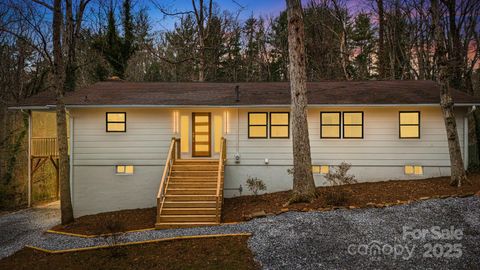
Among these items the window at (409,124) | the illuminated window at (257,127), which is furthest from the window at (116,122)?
the window at (409,124)

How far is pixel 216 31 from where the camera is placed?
2609 cm

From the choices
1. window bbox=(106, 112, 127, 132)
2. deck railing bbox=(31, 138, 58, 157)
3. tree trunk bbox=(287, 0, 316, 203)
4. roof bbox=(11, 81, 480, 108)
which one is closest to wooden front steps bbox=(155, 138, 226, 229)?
roof bbox=(11, 81, 480, 108)

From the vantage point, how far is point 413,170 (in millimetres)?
12656

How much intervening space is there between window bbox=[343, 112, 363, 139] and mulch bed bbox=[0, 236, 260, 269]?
734cm

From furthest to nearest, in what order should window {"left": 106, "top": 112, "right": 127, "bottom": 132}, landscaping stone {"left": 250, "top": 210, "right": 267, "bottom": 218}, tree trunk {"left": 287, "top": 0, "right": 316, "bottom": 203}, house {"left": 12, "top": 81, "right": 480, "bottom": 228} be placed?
1. window {"left": 106, "top": 112, "right": 127, "bottom": 132}
2. house {"left": 12, "top": 81, "right": 480, "bottom": 228}
3. tree trunk {"left": 287, "top": 0, "right": 316, "bottom": 203}
4. landscaping stone {"left": 250, "top": 210, "right": 267, "bottom": 218}

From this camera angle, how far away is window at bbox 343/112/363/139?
42.1 feet

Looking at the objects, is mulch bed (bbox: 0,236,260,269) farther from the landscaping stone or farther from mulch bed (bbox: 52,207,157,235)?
mulch bed (bbox: 52,207,157,235)

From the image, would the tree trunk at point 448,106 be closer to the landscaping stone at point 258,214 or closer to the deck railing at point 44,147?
the landscaping stone at point 258,214

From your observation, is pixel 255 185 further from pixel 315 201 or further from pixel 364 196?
pixel 364 196

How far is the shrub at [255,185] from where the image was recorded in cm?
1199

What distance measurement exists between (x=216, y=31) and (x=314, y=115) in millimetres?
16196

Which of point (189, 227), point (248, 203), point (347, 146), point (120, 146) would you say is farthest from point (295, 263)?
point (120, 146)

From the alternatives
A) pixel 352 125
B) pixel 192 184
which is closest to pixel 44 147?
pixel 192 184

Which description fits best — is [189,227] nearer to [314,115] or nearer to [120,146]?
[120,146]
